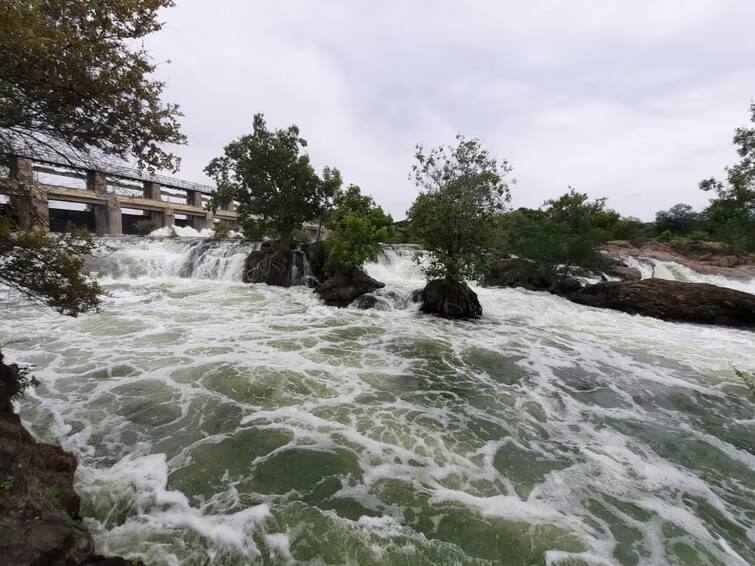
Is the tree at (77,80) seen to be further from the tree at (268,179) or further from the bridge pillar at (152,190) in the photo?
the bridge pillar at (152,190)

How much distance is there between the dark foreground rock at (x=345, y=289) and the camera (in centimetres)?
1520

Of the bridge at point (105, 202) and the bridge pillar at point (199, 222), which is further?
the bridge pillar at point (199, 222)

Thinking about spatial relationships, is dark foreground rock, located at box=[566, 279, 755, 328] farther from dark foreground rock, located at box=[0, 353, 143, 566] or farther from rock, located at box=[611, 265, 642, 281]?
dark foreground rock, located at box=[0, 353, 143, 566]

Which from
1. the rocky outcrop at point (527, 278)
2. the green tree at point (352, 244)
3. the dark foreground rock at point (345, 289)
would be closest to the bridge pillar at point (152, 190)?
the green tree at point (352, 244)

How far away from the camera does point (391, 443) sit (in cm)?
479

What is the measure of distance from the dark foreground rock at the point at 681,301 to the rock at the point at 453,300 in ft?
23.0

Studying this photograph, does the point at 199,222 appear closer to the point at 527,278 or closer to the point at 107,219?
the point at 107,219

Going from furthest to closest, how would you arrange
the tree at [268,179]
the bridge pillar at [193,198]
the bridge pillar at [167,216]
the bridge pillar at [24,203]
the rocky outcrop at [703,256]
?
the bridge pillar at [193,198] < the bridge pillar at [167,216] < the rocky outcrop at [703,256] < the tree at [268,179] < the bridge pillar at [24,203]

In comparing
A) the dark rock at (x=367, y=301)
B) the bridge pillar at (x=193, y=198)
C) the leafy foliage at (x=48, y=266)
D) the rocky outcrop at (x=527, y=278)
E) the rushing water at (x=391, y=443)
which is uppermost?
the bridge pillar at (x=193, y=198)

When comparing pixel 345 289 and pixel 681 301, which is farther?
pixel 345 289

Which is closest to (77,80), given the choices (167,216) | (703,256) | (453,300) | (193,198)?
(453,300)

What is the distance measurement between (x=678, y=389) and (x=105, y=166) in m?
10.7

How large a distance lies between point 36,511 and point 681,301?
18.9m

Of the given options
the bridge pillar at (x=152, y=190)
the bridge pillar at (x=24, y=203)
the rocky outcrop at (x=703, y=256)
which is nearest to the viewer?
the bridge pillar at (x=24, y=203)
